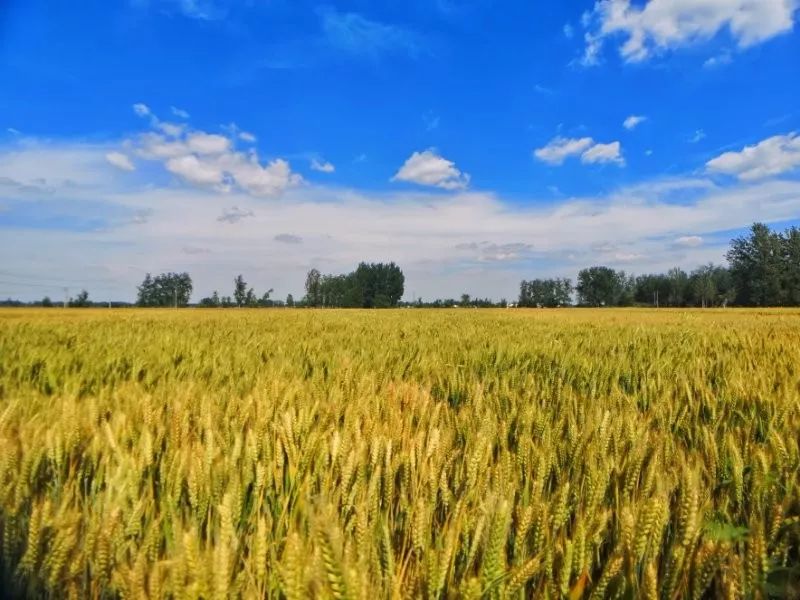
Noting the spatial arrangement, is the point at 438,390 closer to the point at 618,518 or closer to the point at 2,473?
the point at 618,518

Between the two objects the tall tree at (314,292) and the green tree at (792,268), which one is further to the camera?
the tall tree at (314,292)

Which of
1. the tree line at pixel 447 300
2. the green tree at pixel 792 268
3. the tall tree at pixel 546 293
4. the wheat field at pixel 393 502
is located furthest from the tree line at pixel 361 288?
the wheat field at pixel 393 502

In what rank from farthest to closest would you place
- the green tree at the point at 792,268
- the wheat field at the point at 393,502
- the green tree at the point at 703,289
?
the green tree at the point at 703,289, the green tree at the point at 792,268, the wheat field at the point at 393,502

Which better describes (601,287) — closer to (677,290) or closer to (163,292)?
(677,290)

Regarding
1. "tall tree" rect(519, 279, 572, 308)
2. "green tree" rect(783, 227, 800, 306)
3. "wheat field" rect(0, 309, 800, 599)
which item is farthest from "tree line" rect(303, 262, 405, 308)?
"wheat field" rect(0, 309, 800, 599)

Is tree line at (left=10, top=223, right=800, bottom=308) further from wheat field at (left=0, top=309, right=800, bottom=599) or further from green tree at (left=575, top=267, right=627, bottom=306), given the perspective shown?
wheat field at (left=0, top=309, right=800, bottom=599)

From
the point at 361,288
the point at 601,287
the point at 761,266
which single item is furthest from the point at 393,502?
the point at 601,287

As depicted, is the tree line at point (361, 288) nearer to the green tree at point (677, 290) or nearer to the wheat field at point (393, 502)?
the green tree at point (677, 290)

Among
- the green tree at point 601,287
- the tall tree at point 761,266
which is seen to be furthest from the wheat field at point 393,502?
the green tree at point 601,287

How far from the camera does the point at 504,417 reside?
75.5 inches

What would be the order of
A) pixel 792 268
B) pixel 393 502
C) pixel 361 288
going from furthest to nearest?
1. pixel 361 288
2. pixel 792 268
3. pixel 393 502

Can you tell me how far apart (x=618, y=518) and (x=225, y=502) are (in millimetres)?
815

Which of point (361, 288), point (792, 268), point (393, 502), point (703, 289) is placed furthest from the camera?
point (361, 288)

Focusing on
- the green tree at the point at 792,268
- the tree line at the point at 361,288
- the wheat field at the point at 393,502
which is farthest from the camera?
the tree line at the point at 361,288
